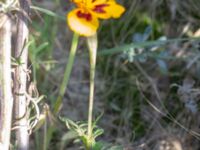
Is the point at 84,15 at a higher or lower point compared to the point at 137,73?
higher

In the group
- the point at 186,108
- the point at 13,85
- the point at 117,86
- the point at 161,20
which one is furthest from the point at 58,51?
the point at 13,85

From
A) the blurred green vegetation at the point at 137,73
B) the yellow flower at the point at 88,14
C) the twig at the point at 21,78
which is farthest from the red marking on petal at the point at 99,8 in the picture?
the blurred green vegetation at the point at 137,73

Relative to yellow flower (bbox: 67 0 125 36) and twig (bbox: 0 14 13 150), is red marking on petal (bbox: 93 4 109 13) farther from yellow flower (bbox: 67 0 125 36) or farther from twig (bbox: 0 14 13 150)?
twig (bbox: 0 14 13 150)

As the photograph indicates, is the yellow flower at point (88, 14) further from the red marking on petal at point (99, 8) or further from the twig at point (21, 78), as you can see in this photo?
the twig at point (21, 78)

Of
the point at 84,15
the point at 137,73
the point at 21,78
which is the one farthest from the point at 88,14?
the point at 137,73

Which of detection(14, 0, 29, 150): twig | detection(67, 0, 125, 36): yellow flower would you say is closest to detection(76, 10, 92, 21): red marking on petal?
detection(67, 0, 125, 36): yellow flower

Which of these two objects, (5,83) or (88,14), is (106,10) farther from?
(5,83)

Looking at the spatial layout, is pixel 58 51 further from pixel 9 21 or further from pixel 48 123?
pixel 9 21
